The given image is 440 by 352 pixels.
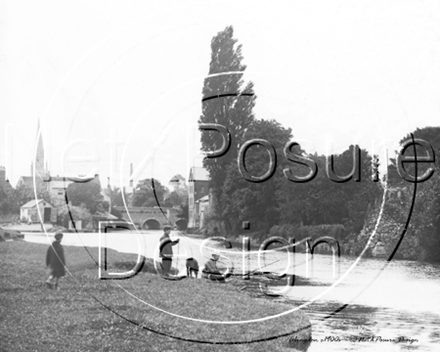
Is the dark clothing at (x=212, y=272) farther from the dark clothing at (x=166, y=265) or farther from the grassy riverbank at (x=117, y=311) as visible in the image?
the dark clothing at (x=166, y=265)

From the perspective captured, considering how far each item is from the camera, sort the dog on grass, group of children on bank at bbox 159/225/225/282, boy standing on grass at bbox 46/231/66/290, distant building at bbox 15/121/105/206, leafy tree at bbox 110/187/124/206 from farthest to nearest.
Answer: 1. the dog on grass
2. group of children on bank at bbox 159/225/225/282
3. boy standing on grass at bbox 46/231/66/290
4. distant building at bbox 15/121/105/206
5. leafy tree at bbox 110/187/124/206

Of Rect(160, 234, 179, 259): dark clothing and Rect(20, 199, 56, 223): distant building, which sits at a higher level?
Rect(20, 199, 56, 223): distant building

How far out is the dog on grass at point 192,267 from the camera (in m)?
8.02

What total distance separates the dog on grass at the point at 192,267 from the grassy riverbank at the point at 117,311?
14cm

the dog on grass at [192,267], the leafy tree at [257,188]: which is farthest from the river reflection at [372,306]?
the dog on grass at [192,267]

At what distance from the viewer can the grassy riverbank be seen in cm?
750

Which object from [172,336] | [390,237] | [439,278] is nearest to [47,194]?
[172,336]

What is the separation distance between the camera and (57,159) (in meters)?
7.38

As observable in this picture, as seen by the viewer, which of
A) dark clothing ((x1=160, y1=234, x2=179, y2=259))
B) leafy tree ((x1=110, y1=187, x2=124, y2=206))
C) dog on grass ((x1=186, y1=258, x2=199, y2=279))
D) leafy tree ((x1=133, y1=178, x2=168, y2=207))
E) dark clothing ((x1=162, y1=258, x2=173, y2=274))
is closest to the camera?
leafy tree ((x1=133, y1=178, x2=168, y2=207))

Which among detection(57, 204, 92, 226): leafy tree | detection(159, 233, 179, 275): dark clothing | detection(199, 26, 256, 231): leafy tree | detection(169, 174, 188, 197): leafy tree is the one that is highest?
detection(199, 26, 256, 231): leafy tree

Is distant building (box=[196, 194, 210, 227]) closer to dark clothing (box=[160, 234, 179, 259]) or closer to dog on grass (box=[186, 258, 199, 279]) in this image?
dark clothing (box=[160, 234, 179, 259])

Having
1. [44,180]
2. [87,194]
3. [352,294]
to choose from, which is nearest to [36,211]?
[44,180]

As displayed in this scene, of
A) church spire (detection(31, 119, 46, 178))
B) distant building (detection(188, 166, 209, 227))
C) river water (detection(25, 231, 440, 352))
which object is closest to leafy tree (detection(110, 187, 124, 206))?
river water (detection(25, 231, 440, 352))

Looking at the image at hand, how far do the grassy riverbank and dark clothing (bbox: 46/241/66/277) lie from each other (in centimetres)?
9
